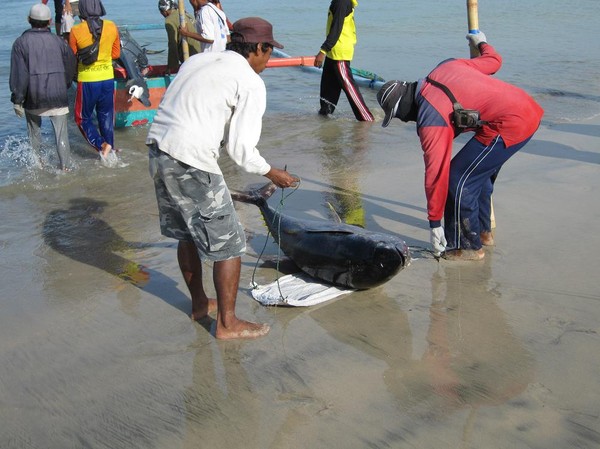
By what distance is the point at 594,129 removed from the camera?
9.90 m

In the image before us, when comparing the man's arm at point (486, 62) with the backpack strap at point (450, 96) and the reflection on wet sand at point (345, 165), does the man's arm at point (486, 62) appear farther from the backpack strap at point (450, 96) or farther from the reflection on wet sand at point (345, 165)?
the reflection on wet sand at point (345, 165)

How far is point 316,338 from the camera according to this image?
4652 millimetres

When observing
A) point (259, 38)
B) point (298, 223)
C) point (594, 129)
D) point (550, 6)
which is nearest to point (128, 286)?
point (298, 223)

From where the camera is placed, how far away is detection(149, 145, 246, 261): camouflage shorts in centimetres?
425

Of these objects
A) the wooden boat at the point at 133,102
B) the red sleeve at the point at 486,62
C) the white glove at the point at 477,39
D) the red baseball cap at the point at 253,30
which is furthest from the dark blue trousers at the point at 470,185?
the wooden boat at the point at 133,102

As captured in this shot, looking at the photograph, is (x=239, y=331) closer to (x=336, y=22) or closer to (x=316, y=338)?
(x=316, y=338)

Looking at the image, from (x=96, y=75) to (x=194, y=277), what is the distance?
202 inches

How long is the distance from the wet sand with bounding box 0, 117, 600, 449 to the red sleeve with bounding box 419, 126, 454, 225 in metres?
0.60

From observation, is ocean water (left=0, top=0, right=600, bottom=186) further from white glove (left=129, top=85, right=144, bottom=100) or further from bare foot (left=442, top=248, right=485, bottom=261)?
bare foot (left=442, top=248, right=485, bottom=261)

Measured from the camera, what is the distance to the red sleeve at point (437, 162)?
524cm

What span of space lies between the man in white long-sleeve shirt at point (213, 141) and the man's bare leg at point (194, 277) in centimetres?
21

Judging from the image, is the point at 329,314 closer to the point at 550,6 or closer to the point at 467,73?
the point at 467,73

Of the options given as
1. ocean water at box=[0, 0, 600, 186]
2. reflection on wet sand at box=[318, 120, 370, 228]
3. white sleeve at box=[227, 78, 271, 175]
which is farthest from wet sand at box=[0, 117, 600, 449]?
ocean water at box=[0, 0, 600, 186]

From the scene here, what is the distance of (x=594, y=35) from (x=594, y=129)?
11.7 meters
